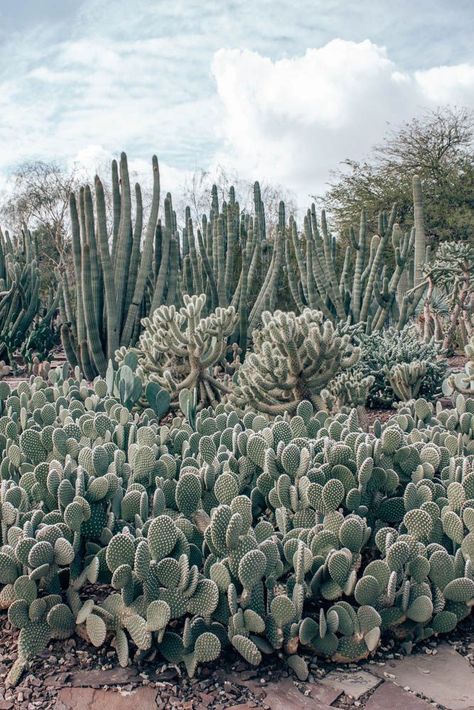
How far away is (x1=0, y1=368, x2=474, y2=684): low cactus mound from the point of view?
2184mm

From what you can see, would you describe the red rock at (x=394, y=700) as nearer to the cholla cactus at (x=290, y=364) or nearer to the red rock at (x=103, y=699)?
the red rock at (x=103, y=699)

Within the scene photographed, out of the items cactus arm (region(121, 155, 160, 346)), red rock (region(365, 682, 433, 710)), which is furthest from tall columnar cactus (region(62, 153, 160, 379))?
red rock (region(365, 682, 433, 710))

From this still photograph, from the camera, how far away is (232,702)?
2031 mm

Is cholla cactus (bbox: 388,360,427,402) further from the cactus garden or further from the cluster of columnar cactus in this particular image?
the cluster of columnar cactus

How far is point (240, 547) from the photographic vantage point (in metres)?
2.26

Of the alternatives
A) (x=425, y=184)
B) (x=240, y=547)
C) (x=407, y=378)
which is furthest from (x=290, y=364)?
(x=425, y=184)

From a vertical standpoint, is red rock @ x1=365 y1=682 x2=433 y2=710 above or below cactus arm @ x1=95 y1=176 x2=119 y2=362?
below

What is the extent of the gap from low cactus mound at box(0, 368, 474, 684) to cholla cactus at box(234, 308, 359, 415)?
144 centimetres

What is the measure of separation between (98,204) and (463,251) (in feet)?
13.6

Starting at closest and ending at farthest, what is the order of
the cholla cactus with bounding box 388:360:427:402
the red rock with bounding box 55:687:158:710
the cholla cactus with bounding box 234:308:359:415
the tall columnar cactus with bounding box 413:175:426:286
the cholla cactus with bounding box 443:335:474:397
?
1. the red rock with bounding box 55:687:158:710
2. the cholla cactus with bounding box 234:308:359:415
3. the cholla cactus with bounding box 443:335:474:397
4. the cholla cactus with bounding box 388:360:427:402
5. the tall columnar cactus with bounding box 413:175:426:286

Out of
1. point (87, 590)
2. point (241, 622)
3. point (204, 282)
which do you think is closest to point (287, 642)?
point (241, 622)

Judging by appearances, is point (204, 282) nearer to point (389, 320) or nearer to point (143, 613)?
point (389, 320)

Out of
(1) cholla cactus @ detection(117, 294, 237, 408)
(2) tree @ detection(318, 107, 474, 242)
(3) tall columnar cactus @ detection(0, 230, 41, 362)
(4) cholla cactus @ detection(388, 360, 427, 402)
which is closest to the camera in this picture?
(1) cholla cactus @ detection(117, 294, 237, 408)

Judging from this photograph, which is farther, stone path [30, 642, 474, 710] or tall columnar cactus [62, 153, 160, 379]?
tall columnar cactus [62, 153, 160, 379]
